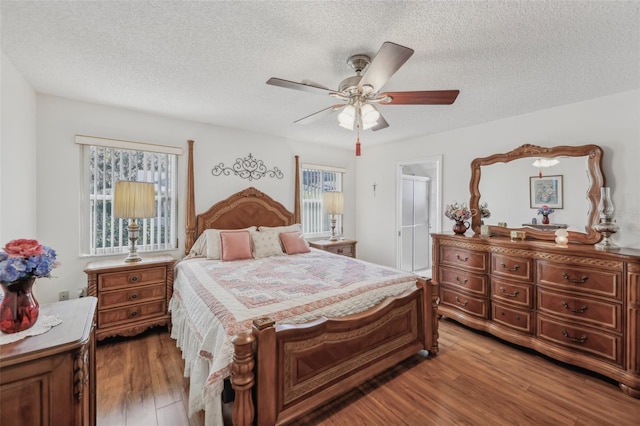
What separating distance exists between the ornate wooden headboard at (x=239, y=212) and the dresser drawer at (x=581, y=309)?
3.18 meters

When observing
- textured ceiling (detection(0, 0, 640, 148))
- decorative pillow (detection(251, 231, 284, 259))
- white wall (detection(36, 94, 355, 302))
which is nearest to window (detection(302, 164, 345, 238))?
white wall (detection(36, 94, 355, 302))

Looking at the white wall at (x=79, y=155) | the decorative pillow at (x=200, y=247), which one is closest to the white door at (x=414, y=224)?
the white wall at (x=79, y=155)

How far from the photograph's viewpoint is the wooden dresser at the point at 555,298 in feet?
6.84

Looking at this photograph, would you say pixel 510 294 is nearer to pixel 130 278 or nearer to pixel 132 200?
pixel 130 278

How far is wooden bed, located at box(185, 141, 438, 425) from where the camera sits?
4.80ft

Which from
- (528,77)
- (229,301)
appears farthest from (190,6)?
(528,77)

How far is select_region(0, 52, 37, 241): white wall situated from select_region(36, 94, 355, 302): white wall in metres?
0.11

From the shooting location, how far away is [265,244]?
3439mm

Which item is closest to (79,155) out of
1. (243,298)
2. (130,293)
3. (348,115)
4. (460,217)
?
(130,293)

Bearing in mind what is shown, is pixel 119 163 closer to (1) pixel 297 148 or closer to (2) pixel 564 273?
(1) pixel 297 148

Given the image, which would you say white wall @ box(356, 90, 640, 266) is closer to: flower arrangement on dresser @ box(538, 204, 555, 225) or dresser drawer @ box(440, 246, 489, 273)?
flower arrangement on dresser @ box(538, 204, 555, 225)

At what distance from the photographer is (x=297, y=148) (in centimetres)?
446

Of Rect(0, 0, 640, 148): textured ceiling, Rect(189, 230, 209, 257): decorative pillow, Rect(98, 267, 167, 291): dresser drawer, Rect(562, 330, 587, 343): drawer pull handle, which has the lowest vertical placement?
Rect(562, 330, 587, 343): drawer pull handle

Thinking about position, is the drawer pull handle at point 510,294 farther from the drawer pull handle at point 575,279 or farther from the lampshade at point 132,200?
the lampshade at point 132,200
